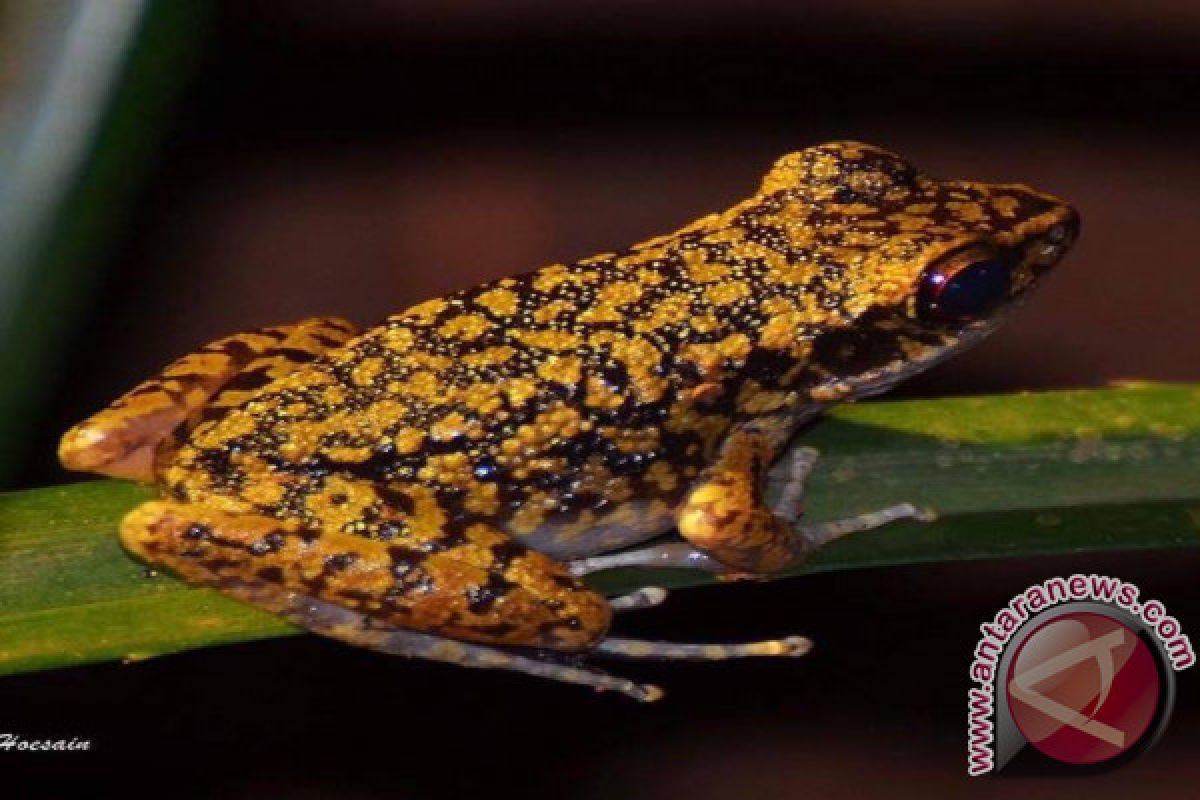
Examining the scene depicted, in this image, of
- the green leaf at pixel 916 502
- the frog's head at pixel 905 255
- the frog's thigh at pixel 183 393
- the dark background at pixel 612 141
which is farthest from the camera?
the dark background at pixel 612 141

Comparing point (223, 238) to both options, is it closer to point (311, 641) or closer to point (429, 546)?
point (311, 641)

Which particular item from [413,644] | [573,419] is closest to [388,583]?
[413,644]

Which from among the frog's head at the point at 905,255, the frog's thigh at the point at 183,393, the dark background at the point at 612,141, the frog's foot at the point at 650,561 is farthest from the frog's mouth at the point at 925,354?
the dark background at the point at 612,141

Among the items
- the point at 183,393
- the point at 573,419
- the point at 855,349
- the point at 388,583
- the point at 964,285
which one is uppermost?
the point at 964,285

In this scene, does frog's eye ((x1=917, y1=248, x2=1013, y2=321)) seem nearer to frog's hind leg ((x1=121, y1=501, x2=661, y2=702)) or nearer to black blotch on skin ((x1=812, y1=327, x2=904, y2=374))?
black blotch on skin ((x1=812, y1=327, x2=904, y2=374))

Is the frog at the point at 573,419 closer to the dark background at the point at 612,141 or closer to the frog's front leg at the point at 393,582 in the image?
the frog's front leg at the point at 393,582

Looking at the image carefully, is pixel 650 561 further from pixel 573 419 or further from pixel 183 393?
pixel 183 393

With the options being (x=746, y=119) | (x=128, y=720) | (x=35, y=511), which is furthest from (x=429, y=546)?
(x=746, y=119)
